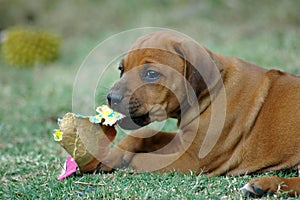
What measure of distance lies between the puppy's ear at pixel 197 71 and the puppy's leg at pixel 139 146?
0.55 metres

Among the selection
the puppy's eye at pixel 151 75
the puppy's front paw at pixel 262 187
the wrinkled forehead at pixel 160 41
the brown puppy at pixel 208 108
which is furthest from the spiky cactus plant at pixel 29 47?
the puppy's front paw at pixel 262 187

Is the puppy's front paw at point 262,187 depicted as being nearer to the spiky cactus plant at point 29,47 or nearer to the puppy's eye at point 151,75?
the puppy's eye at point 151,75

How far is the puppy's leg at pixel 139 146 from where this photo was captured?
4777 millimetres

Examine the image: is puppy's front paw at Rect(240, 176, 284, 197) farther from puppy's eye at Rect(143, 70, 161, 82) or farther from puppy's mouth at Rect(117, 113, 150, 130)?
puppy's eye at Rect(143, 70, 161, 82)

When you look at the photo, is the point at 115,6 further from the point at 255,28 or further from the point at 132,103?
the point at 132,103

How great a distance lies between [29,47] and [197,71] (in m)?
8.78

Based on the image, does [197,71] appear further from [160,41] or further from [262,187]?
[262,187]

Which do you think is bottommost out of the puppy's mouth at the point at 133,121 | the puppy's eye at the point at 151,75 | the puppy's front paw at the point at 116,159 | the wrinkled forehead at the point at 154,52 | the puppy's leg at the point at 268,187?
the puppy's front paw at the point at 116,159

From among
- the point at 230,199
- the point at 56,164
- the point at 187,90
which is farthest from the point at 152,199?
the point at 56,164

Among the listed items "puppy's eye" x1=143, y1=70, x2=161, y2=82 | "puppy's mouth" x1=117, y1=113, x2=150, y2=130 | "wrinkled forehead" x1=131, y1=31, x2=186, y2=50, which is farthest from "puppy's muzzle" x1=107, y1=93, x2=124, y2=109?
"wrinkled forehead" x1=131, y1=31, x2=186, y2=50

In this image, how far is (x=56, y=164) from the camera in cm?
530

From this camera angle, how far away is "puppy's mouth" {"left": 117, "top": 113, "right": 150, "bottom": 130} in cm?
446

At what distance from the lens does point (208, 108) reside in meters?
4.54

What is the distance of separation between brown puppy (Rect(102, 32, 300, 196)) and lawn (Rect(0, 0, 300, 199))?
6.1 inches
